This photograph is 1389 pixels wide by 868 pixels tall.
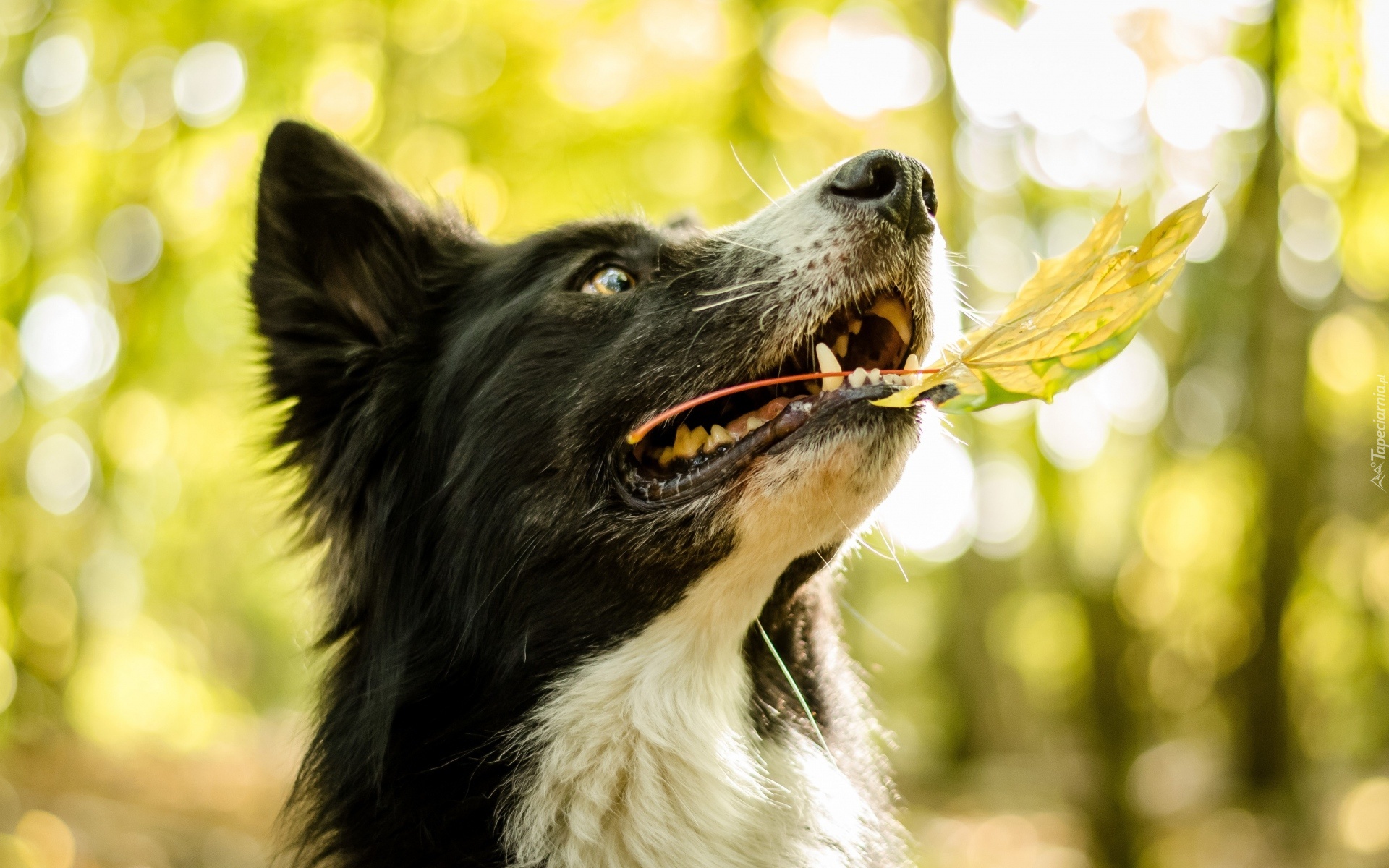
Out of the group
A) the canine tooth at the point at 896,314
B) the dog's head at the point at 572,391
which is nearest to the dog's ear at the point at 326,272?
the dog's head at the point at 572,391

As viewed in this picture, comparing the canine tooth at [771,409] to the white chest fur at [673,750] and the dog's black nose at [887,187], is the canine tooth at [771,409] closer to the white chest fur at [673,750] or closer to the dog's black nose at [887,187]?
the white chest fur at [673,750]

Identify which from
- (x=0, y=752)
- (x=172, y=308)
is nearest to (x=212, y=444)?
(x=172, y=308)

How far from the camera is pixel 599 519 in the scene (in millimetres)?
2941

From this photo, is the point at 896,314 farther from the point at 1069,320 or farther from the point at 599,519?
the point at 599,519

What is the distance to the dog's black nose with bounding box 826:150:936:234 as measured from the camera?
9.43 ft

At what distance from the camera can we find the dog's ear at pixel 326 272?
3.31 metres

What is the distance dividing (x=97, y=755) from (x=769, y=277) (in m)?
11.7

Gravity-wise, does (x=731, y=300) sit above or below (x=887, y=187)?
below

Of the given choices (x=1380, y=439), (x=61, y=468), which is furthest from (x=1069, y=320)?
(x=61, y=468)

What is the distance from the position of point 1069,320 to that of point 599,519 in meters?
1.44

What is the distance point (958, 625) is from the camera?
51.9 ft

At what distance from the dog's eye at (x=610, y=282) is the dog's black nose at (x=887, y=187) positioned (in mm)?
789

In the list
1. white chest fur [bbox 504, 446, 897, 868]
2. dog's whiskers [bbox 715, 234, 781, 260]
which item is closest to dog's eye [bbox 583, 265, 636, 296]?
dog's whiskers [bbox 715, 234, 781, 260]

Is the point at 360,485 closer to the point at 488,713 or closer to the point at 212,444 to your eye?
the point at 488,713
